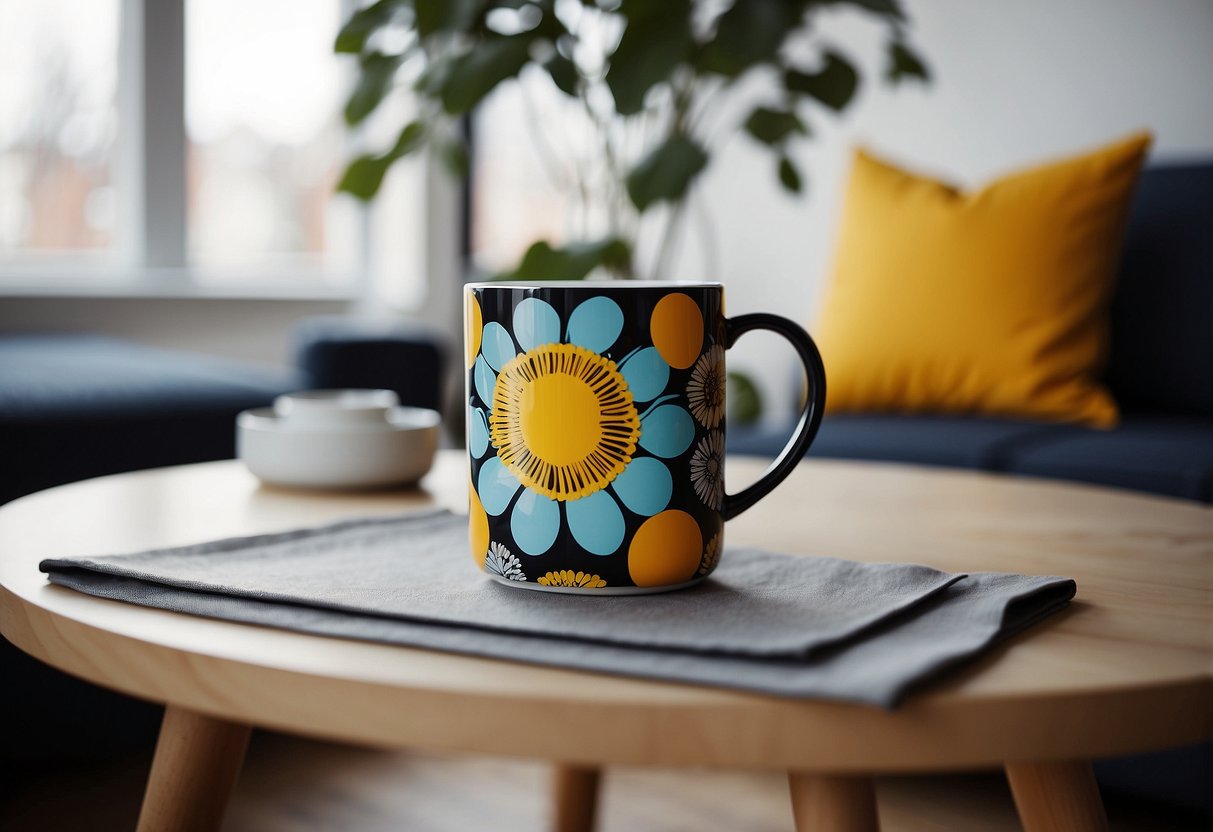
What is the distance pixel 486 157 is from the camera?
137 inches

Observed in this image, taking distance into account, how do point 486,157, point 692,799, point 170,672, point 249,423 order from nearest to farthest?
point 170,672
point 249,423
point 692,799
point 486,157

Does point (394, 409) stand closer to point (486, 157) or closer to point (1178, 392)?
point (1178, 392)

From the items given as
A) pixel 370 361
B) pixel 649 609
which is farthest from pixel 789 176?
pixel 649 609

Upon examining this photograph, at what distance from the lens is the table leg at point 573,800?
104 cm

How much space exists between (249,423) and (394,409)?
12 centimetres

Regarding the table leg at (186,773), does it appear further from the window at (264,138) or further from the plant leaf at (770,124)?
Result: the window at (264,138)

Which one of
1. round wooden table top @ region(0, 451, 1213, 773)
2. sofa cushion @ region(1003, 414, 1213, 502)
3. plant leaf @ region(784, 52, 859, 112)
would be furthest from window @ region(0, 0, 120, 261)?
round wooden table top @ region(0, 451, 1213, 773)

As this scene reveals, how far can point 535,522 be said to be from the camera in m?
0.51

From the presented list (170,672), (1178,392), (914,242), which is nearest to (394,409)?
(170,672)

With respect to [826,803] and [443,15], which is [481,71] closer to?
[443,15]

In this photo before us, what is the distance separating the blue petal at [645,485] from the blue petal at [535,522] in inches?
1.2

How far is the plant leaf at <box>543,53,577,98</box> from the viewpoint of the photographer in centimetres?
179

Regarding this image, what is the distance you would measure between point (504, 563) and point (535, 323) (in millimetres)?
110

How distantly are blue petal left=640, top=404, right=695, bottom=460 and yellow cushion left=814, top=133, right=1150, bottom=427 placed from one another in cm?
144
